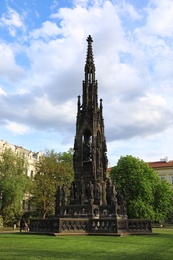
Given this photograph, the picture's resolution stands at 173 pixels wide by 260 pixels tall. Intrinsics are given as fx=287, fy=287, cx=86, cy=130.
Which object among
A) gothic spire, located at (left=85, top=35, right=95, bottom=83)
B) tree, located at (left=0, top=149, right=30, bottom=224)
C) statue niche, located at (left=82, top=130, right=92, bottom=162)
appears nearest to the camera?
statue niche, located at (left=82, top=130, right=92, bottom=162)

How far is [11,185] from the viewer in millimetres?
41406

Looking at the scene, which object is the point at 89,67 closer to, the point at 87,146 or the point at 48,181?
the point at 87,146

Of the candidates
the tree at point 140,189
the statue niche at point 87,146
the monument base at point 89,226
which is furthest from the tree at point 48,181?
the monument base at point 89,226

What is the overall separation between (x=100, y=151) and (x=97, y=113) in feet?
12.1

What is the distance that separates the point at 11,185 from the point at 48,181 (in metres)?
5.71

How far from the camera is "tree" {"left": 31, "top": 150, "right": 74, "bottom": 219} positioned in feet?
144

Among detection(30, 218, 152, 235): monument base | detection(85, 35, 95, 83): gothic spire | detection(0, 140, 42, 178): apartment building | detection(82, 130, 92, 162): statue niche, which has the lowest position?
detection(30, 218, 152, 235): monument base

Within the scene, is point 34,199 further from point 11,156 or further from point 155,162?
point 155,162

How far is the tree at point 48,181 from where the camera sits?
43875 millimetres

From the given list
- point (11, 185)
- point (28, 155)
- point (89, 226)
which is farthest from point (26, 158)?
point (89, 226)

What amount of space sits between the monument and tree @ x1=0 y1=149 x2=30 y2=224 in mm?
17838

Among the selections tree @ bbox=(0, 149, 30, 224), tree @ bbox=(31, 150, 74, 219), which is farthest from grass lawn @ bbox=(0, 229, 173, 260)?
tree @ bbox=(31, 150, 74, 219)

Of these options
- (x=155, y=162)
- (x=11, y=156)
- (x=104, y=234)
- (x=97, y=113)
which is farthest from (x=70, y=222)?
(x=155, y=162)

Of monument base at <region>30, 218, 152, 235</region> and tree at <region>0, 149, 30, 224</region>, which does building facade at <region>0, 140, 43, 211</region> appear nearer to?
tree at <region>0, 149, 30, 224</region>
